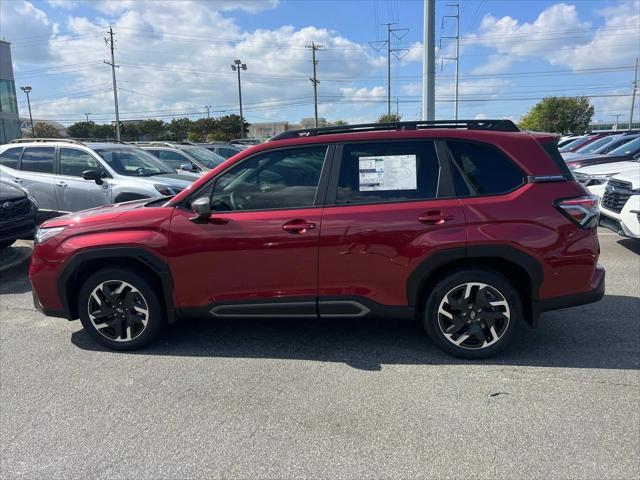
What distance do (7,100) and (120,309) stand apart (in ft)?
110

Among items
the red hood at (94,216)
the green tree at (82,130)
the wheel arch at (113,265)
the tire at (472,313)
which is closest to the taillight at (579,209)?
the tire at (472,313)

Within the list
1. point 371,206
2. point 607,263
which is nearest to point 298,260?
point 371,206

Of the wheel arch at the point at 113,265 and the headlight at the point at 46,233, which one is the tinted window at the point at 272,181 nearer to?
the wheel arch at the point at 113,265

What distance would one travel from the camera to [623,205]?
6.93 metres

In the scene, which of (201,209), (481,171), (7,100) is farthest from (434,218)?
(7,100)

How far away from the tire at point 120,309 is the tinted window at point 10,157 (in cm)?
630

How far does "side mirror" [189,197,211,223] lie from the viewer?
3.72 meters

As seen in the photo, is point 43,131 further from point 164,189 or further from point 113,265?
point 113,265

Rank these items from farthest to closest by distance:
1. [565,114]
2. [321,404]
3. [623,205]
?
[565,114] → [623,205] → [321,404]

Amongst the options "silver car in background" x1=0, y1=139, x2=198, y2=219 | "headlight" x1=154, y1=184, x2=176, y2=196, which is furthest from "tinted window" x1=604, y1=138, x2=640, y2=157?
"headlight" x1=154, y1=184, x2=176, y2=196

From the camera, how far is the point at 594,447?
8.95ft

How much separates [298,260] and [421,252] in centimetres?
94

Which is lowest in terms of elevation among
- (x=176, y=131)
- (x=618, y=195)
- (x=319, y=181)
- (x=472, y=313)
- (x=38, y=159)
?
(x=472, y=313)

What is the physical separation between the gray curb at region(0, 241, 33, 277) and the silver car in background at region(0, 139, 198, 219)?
2.44 ft
